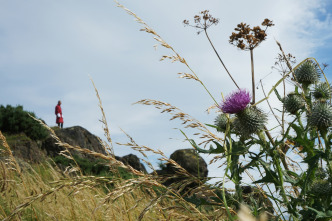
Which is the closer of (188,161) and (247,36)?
(247,36)

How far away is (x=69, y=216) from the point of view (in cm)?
369

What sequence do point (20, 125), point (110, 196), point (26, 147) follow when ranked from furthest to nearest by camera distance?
point (20, 125), point (26, 147), point (110, 196)

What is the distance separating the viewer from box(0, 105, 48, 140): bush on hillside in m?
16.6

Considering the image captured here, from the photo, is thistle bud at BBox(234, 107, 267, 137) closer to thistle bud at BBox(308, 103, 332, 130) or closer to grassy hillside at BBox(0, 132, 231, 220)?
thistle bud at BBox(308, 103, 332, 130)

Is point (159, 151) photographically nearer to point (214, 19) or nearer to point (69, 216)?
point (69, 216)

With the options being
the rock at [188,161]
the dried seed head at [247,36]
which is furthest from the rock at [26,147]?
the dried seed head at [247,36]

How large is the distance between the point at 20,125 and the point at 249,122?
16.6 meters

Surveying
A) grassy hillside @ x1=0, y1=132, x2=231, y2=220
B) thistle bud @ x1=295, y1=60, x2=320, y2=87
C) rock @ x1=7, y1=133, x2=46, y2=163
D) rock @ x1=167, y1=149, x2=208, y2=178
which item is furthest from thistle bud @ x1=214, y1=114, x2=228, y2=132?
rock @ x1=7, y1=133, x2=46, y2=163

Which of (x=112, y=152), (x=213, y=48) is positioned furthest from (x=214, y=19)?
(x=112, y=152)

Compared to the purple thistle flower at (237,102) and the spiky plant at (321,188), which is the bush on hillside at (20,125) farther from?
the spiky plant at (321,188)

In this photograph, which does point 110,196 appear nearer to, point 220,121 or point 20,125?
point 220,121

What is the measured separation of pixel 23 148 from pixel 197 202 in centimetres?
1415

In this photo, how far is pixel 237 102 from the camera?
212 cm

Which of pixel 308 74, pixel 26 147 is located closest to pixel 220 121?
pixel 308 74
